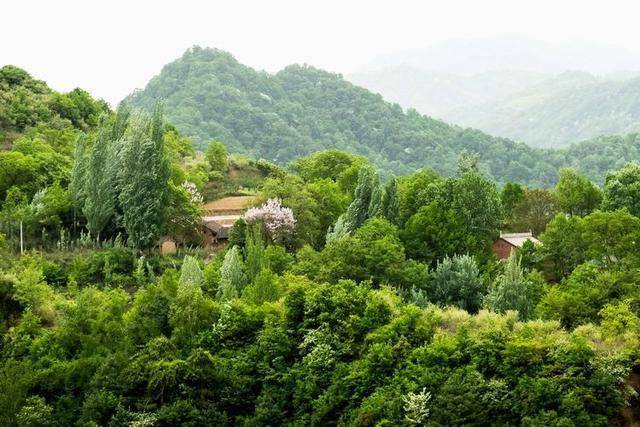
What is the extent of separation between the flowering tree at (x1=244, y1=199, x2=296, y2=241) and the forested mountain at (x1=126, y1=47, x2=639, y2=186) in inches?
2662

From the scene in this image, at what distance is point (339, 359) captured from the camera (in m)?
24.0

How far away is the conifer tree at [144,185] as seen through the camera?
120 ft

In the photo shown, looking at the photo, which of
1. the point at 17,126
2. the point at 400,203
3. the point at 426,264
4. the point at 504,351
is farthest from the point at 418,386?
the point at 17,126

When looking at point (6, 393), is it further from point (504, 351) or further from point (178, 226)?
point (178, 226)

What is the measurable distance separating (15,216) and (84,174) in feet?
10.9

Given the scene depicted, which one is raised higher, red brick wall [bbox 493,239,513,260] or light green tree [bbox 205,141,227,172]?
light green tree [bbox 205,141,227,172]

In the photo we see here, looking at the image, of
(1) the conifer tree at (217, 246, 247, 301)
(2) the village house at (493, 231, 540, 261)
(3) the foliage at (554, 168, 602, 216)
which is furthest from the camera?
(3) the foliage at (554, 168, 602, 216)

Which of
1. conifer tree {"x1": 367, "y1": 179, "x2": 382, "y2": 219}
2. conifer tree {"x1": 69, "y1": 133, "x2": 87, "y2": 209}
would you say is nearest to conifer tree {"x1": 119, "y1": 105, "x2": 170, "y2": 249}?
conifer tree {"x1": 69, "y1": 133, "x2": 87, "y2": 209}

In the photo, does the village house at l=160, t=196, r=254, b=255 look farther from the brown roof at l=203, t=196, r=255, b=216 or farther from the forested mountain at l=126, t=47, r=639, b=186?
the forested mountain at l=126, t=47, r=639, b=186

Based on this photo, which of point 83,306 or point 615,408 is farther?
point 83,306

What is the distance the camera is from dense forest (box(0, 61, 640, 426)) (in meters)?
22.0

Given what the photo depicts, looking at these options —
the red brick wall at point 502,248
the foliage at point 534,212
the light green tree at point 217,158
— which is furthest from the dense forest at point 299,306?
the light green tree at point 217,158

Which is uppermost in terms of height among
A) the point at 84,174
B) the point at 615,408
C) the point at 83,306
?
the point at 84,174

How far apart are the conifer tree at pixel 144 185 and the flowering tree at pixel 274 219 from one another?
369 cm
